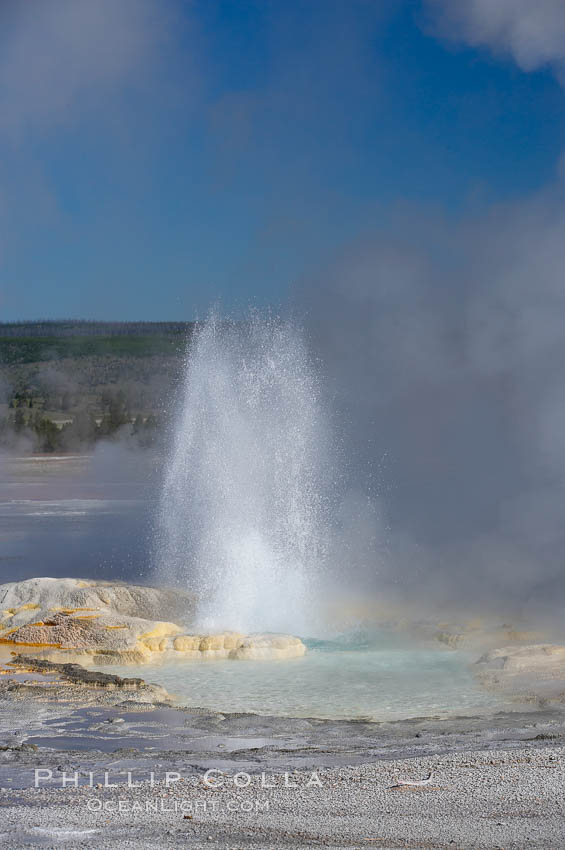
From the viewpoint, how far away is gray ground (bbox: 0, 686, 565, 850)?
437 centimetres

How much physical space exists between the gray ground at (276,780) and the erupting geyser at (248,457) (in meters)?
4.51

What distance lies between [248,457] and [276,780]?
24.4ft

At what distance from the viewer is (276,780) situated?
5199mm

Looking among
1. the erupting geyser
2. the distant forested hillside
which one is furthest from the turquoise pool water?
the distant forested hillside

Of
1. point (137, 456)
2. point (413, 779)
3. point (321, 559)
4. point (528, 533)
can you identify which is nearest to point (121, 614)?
point (321, 559)

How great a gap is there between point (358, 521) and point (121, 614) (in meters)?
7.21

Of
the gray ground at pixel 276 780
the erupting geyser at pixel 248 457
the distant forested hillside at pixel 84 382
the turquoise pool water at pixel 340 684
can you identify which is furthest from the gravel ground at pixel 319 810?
the distant forested hillside at pixel 84 382

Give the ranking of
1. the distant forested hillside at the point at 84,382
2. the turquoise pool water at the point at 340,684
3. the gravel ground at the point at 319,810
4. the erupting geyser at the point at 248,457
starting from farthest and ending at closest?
the distant forested hillside at the point at 84,382 < the erupting geyser at the point at 248,457 < the turquoise pool water at the point at 340,684 < the gravel ground at the point at 319,810

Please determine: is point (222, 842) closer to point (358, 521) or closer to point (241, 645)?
point (241, 645)

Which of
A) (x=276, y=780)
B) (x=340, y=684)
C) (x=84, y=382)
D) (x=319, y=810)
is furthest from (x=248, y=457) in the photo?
(x=84, y=382)

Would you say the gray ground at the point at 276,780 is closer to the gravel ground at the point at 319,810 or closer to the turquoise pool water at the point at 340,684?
the gravel ground at the point at 319,810

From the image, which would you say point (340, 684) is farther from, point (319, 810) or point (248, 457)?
point (248, 457)

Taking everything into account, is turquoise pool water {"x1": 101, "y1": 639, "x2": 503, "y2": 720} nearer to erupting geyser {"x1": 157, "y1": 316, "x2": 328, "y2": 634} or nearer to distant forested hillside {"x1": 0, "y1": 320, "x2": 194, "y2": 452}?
erupting geyser {"x1": 157, "y1": 316, "x2": 328, "y2": 634}

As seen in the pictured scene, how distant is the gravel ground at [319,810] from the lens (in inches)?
169
